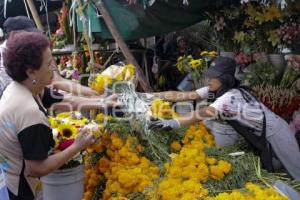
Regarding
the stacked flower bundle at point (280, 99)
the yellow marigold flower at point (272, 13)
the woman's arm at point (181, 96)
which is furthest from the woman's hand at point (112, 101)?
the yellow marigold flower at point (272, 13)

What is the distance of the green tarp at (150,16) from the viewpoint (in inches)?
158

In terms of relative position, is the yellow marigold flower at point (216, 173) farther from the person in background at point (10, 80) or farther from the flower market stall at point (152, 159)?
the person in background at point (10, 80)

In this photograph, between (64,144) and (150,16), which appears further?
(150,16)

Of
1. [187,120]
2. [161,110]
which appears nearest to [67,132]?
[161,110]

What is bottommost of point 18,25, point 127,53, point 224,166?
point 224,166

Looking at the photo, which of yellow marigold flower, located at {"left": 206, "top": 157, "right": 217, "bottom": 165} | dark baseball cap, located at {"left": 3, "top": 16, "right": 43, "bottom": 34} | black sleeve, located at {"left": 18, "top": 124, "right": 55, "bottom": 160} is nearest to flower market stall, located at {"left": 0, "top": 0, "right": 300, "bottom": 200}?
yellow marigold flower, located at {"left": 206, "top": 157, "right": 217, "bottom": 165}

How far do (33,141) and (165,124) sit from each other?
1.08 metres

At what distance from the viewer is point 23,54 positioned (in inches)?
69.1

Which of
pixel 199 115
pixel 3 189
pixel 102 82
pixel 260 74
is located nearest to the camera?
pixel 3 189

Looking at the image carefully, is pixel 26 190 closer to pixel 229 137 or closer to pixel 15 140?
pixel 15 140

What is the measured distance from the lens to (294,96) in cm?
365

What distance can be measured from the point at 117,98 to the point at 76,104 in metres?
0.35

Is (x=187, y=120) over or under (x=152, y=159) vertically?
over

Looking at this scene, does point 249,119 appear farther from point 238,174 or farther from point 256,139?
A: point 238,174
